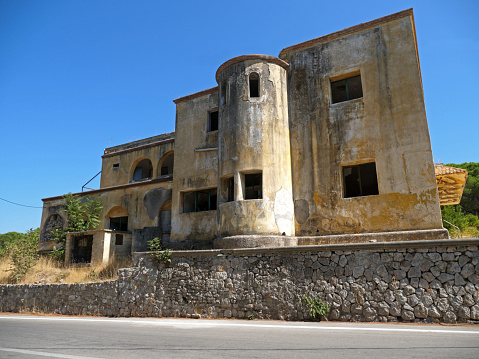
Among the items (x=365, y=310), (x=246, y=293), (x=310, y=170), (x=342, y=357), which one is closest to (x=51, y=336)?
(x=246, y=293)

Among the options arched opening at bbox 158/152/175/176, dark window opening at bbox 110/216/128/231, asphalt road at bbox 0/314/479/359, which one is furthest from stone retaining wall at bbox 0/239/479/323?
arched opening at bbox 158/152/175/176

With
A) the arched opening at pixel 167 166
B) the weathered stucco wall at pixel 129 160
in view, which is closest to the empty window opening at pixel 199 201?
the weathered stucco wall at pixel 129 160

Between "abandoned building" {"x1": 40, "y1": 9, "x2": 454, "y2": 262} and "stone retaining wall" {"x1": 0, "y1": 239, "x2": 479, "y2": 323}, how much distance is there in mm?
1462

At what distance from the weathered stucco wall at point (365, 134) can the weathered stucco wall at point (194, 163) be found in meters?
4.19

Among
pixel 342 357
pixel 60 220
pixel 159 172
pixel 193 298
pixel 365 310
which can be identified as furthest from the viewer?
pixel 159 172

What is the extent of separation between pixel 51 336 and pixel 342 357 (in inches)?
257

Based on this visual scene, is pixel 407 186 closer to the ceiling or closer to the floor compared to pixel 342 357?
closer to the ceiling

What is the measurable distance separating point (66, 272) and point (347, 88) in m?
15.9

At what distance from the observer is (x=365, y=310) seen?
30.7ft

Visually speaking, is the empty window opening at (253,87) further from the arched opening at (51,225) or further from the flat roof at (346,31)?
the arched opening at (51,225)

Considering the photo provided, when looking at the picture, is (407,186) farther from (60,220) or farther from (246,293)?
(60,220)

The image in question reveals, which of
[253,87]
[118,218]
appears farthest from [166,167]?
[253,87]

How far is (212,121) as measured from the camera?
17.5m

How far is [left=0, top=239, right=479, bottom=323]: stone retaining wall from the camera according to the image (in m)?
8.84
